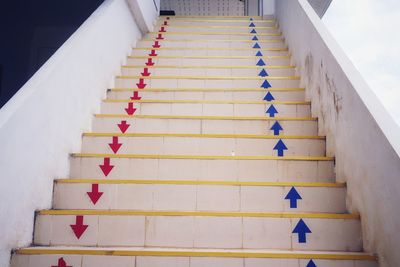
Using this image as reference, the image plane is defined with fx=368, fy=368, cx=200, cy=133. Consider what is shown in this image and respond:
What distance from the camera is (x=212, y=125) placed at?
276 centimetres

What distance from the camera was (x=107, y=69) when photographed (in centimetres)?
332

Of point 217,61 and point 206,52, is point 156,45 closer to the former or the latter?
point 206,52

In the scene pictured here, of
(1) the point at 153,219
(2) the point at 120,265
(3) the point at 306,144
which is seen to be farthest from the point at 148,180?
(3) the point at 306,144

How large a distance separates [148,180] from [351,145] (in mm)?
1188

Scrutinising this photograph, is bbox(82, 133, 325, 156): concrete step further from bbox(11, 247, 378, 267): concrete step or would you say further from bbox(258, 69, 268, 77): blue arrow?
bbox(258, 69, 268, 77): blue arrow

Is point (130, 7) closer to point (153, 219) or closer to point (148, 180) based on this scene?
point (148, 180)

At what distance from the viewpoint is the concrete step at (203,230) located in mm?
1935

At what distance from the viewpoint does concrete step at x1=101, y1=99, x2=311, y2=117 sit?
296 centimetres

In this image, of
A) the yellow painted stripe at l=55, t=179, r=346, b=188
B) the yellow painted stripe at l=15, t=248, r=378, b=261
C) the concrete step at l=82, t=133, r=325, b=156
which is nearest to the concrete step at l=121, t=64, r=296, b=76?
the concrete step at l=82, t=133, r=325, b=156

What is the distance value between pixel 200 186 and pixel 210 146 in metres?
0.46

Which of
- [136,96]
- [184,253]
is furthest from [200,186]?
[136,96]

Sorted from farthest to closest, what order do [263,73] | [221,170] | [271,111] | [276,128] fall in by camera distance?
1. [263,73]
2. [271,111]
3. [276,128]
4. [221,170]

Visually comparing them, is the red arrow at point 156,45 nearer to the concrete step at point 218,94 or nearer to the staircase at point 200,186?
the staircase at point 200,186

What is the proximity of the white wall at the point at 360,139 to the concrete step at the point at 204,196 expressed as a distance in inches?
7.0
